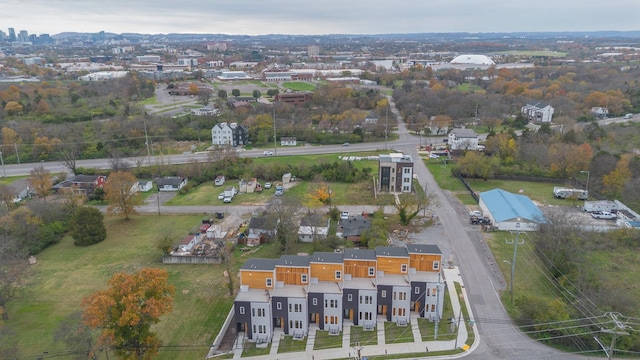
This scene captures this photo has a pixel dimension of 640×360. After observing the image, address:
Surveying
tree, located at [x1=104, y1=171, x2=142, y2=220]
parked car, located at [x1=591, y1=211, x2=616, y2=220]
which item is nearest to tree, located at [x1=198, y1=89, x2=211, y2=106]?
tree, located at [x1=104, y1=171, x2=142, y2=220]

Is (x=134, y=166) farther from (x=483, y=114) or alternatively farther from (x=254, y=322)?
(x=483, y=114)

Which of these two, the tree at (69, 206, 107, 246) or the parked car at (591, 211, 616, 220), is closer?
the tree at (69, 206, 107, 246)

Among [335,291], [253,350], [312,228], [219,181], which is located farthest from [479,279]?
[219,181]

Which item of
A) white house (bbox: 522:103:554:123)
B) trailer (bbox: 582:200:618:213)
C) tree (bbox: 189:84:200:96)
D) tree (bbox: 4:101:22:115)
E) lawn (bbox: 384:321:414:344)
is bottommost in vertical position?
lawn (bbox: 384:321:414:344)

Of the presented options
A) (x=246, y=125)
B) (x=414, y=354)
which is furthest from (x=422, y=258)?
(x=246, y=125)

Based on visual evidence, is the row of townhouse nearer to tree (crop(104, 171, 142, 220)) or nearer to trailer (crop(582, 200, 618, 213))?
tree (crop(104, 171, 142, 220))

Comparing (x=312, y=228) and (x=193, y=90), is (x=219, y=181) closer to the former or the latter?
(x=312, y=228)

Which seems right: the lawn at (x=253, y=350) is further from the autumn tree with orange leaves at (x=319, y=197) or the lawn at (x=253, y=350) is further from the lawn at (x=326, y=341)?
the autumn tree with orange leaves at (x=319, y=197)
